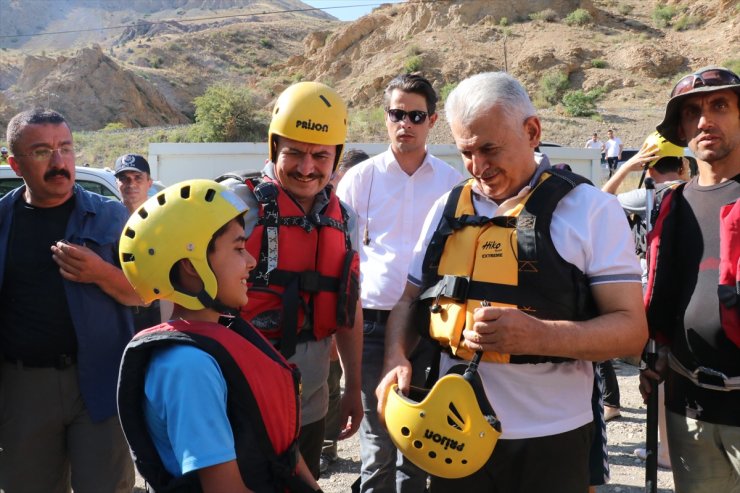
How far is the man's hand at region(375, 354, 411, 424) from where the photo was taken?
2662 millimetres

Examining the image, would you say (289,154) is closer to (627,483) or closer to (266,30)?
(627,483)

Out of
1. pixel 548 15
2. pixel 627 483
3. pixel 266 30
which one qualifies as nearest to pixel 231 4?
pixel 266 30

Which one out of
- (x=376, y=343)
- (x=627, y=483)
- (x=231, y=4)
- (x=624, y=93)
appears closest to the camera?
(x=376, y=343)

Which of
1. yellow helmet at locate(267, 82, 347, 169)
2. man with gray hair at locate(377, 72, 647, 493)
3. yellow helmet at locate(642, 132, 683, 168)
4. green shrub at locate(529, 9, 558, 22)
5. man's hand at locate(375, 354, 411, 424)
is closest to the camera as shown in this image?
man with gray hair at locate(377, 72, 647, 493)

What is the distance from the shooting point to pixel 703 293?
9.59 feet

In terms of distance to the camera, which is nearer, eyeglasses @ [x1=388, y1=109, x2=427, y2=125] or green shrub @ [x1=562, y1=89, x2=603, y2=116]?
eyeglasses @ [x1=388, y1=109, x2=427, y2=125]

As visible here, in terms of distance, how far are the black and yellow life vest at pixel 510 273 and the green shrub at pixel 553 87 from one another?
150ft

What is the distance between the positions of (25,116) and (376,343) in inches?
85.2

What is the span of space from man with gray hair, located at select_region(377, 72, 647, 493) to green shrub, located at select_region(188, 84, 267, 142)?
39.6 metres

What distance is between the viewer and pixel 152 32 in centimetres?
10919

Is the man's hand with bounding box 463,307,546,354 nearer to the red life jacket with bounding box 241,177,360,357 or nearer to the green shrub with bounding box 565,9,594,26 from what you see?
the red life jacket with bounding box 241,177,360,357

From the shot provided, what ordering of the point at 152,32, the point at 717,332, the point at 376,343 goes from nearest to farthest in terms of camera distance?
the point at 717,332 < the point at 376,343 < the point at 152,32

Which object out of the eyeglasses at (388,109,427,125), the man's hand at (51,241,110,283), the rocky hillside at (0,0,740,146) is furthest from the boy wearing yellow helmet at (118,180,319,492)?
the rocky hillside at (0,0,740,146)

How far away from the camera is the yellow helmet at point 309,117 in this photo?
10.00ft
